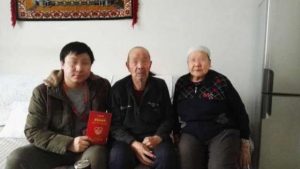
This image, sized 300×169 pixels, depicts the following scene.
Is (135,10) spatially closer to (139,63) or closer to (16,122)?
(139,63)

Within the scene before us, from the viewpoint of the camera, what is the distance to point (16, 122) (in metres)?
2.05

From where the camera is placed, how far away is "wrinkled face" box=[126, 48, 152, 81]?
1.68 m

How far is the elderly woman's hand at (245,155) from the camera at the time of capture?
64.4 inches

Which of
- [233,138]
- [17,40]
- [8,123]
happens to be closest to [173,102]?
[233,138]

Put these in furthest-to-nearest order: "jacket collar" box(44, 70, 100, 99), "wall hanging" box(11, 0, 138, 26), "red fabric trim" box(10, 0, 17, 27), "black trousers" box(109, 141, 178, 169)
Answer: "red fabric trim" box(10, 0, 17, 27)
"wall hanging" box(11, 0, 138, 26)
"jacket collar" box(44, 70, 100, 99)
"black trousers" box(109, 141, 178, 169)

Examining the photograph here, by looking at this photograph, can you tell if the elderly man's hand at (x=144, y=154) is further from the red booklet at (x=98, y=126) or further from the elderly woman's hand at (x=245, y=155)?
the elderly woman's hand at (x=245, y=155)

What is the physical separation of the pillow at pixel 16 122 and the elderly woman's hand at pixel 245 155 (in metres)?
1.41

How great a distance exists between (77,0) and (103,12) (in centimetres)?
24

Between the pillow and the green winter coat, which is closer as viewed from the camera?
the green winter coat

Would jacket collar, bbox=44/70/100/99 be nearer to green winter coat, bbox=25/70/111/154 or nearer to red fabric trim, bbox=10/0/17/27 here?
green winter coat, bbox=25/70/111/154

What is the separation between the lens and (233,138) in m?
1.64

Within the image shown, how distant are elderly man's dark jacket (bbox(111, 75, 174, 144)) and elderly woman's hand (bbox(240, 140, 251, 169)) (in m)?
0.43

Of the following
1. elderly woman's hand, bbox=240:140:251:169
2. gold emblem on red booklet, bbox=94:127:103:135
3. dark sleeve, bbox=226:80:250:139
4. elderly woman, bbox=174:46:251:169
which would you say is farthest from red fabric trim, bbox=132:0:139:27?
elderly woman's hand, bbox=240:140:251:169

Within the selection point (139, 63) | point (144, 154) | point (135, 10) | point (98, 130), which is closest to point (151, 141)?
point (144, 154)
